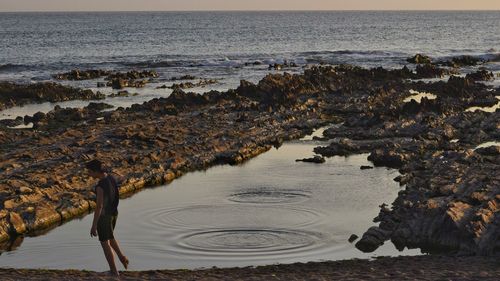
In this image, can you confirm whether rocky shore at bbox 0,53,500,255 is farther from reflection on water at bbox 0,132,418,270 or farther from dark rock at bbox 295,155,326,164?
dark rock at bbox 295,155,326,164

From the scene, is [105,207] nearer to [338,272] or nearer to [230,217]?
[338,272]

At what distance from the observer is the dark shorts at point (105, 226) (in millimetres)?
16052

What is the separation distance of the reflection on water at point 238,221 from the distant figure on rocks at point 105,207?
189cm

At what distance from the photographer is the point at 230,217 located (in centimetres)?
2234

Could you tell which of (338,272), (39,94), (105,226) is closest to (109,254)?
(105,226)

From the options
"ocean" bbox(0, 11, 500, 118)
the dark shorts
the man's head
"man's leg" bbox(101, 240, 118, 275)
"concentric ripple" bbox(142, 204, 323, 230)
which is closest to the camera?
the man's head

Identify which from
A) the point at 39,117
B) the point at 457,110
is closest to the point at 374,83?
the point at 457,110

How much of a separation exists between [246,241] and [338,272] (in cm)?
374

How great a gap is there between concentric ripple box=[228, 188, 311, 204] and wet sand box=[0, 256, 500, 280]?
258 inches

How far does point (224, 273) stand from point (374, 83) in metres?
36.6

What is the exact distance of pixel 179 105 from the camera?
4212 cm

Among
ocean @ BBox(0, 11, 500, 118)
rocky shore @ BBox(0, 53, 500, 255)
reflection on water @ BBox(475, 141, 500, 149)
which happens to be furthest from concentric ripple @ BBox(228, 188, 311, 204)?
ocean @ BBox(0, 11, 500, 118)

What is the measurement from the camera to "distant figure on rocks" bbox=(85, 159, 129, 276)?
51.7ft

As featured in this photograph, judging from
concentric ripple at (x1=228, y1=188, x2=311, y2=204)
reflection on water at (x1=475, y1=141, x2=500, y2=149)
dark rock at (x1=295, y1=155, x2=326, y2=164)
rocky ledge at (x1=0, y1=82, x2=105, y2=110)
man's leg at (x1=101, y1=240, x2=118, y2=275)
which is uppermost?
man's leg at (x1=101, y1=240, x2=118, y2=275)
